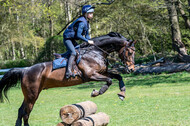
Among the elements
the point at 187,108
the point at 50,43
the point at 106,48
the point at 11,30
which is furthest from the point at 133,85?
the point at 11,30

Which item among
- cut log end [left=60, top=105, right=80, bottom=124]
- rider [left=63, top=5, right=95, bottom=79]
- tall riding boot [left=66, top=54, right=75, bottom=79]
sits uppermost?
rider [left=63, top=5, right=95, bottom=79]

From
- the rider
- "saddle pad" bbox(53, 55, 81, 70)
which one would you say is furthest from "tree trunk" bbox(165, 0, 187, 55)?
"saddle pad" bbox(53, 55, 81, 70)

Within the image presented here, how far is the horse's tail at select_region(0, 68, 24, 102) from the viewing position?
358 inches

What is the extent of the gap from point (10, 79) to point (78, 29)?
2.83 m

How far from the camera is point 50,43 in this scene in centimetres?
3316

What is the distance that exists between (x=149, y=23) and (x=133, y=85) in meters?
11.9

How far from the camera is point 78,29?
802 centimetres

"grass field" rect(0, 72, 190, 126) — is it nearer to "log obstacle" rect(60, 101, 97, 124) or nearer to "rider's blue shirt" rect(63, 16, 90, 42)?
"log obstacle" rect(60, 101, 97, 124)

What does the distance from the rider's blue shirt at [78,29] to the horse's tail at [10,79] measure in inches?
74.6

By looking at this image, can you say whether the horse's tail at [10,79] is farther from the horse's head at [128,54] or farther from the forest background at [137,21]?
the forest background at [137,21]

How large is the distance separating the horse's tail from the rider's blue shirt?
1.90m

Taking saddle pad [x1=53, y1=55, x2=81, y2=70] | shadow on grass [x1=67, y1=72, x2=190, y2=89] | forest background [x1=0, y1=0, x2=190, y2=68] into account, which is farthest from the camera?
forest background [x1=0, y1=0, x2=190, y2=68]

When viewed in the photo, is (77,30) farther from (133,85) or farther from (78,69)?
(133,85)

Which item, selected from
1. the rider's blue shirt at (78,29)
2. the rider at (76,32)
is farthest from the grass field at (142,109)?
the rider's blue shirt at (78,29)
